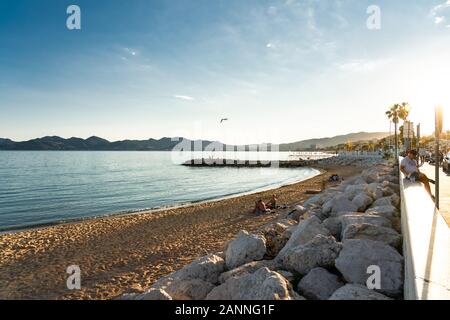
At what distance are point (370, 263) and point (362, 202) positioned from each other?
5.31 m

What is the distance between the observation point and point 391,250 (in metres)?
4.62

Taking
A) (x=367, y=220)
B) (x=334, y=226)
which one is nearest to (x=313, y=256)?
(x=367, y=220)

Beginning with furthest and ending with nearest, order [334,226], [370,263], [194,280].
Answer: [334,226] → [194,280] → [370,263]

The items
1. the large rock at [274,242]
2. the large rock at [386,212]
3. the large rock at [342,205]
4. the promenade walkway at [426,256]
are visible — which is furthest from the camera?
the large rock at [342,205]

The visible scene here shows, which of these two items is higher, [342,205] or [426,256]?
[426,256]

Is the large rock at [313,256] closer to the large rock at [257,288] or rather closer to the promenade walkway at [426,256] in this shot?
the large rock at [257,288]

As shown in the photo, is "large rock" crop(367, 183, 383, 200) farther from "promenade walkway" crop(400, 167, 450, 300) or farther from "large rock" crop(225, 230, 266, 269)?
"large rock" crop(225, 230, 266, 269)

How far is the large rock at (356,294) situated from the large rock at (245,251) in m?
2.46

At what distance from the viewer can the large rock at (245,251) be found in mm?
6091

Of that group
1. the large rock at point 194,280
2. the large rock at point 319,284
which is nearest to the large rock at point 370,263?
the large rock at point 319,284

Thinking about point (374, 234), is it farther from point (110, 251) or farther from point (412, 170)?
point (110, 251)

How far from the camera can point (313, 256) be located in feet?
16.7
